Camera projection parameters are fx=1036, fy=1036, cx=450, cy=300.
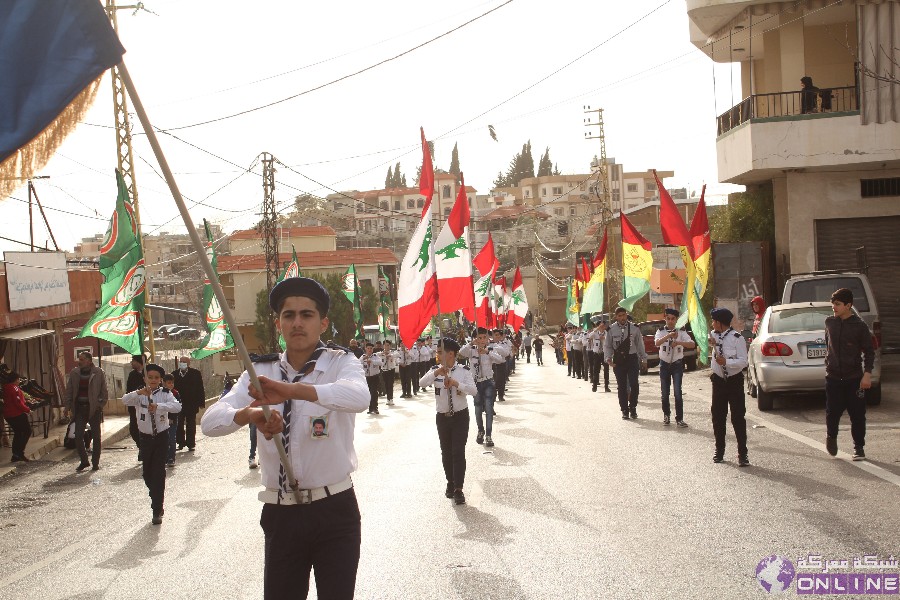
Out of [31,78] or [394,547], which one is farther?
[394,547]

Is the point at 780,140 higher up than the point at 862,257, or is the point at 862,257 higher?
the point at 780,140

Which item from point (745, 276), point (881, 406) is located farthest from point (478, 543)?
point (745, 276)

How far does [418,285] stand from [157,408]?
3.71 metres

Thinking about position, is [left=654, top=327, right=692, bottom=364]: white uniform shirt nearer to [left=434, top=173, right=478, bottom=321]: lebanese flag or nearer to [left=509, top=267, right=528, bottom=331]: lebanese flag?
[left=434, top=173, right=478, bottom=321]: lebanese flag

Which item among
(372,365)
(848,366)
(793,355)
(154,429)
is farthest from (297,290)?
(372,365)

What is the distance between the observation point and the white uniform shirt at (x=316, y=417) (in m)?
4.77

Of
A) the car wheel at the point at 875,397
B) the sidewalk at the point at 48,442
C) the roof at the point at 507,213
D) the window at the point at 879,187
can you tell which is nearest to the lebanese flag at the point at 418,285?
the car wheel at the point at 875,397

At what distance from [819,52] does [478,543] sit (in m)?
23.4

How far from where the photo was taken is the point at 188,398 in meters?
Answer: 19.6

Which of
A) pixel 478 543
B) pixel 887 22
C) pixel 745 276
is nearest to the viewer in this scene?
pixel 478 543

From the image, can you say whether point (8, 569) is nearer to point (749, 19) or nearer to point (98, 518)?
Result: point (98, 518)

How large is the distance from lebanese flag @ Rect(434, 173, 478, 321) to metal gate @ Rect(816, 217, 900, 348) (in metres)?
13.9

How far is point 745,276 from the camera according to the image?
26.9 metres

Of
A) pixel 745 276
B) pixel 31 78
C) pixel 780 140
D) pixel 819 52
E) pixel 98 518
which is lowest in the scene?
pixel 98 518
